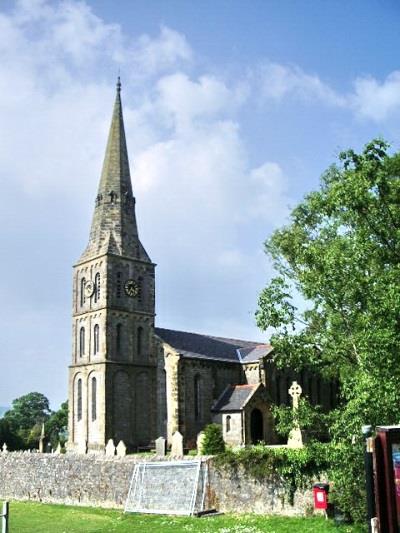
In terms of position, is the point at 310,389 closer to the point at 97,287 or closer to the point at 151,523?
the point at 97,287

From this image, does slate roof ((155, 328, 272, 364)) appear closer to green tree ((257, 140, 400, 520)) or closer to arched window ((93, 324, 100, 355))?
arched window ((93, 324, 100, 355))

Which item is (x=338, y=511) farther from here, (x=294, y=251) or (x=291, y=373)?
(x=291, y=373)

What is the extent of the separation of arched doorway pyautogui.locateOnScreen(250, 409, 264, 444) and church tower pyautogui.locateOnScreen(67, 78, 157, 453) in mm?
8670

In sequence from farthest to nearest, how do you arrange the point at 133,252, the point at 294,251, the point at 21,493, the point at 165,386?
the point at 133,252
the point at 165,386
the point at 21,493
the point at 294,251

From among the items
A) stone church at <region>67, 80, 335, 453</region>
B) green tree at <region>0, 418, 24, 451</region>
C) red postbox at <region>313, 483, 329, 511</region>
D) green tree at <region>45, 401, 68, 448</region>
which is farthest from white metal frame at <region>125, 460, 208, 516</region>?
green tree at <region>45, 401, 68, 448</region>

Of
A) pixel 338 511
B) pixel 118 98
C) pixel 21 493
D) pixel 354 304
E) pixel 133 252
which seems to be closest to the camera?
pixel 338 511

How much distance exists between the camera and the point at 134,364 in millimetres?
52125

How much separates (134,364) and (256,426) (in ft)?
37.2

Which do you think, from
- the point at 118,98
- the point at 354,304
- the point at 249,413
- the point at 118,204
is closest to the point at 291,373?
the point at 249,413

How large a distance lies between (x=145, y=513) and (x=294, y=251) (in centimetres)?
1530

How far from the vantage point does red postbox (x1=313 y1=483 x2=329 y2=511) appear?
22297 millimetres

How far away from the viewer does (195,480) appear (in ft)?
88.2

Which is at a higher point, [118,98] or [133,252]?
[118,98]

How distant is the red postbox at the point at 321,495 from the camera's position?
22.3 metres
